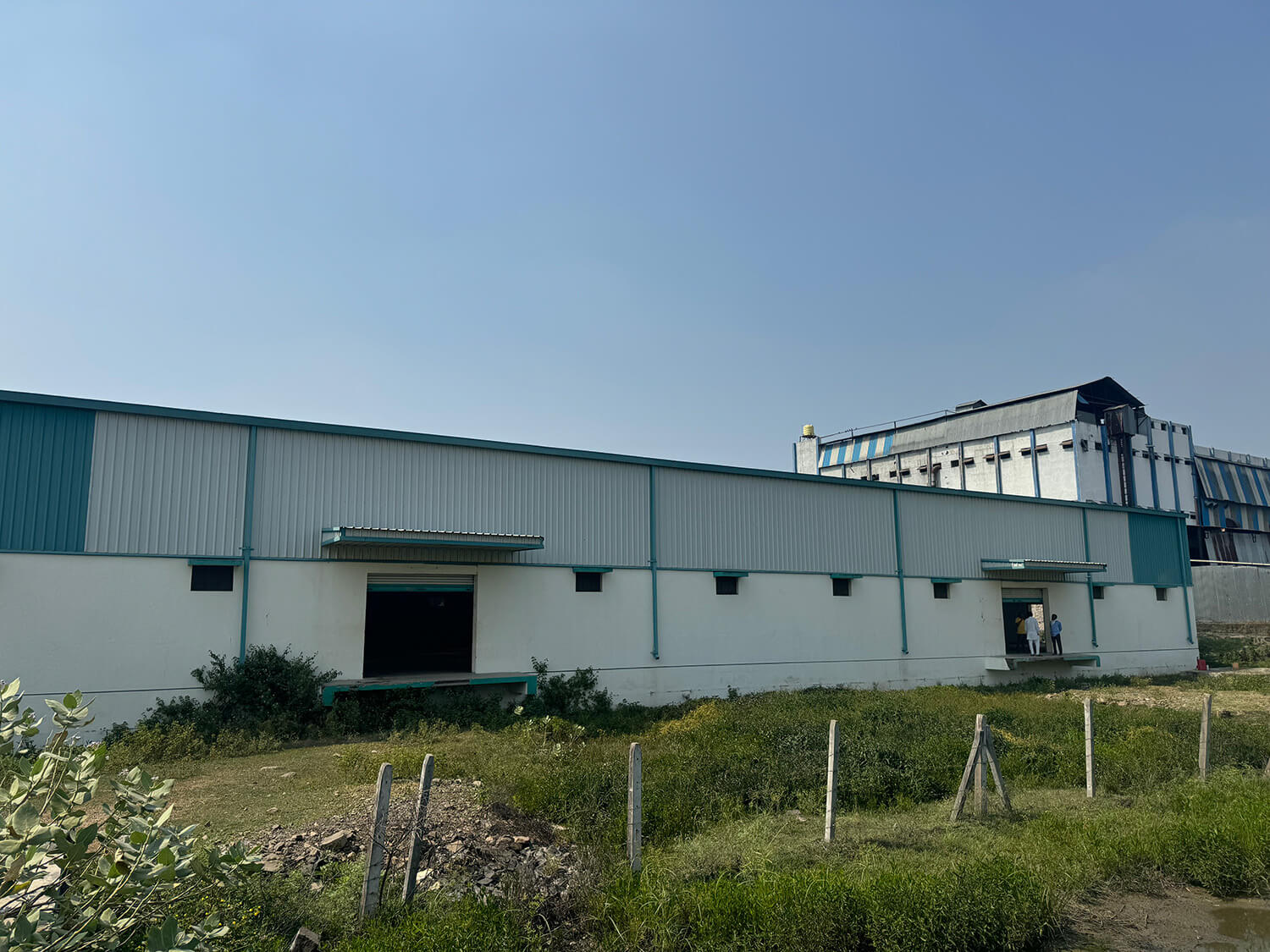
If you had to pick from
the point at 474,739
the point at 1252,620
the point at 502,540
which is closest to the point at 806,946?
the point at 474,739

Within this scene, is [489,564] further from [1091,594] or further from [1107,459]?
[1107,459]

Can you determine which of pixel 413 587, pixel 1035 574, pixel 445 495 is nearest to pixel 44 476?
pixel 413 587

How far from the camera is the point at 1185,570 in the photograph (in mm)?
30406

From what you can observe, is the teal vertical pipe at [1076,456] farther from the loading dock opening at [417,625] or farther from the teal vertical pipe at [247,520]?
the teal vertical pipe at [247,520]

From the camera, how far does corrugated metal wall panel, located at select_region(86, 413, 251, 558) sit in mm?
14156

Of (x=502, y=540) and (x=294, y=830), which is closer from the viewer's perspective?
(x=294, y=830)

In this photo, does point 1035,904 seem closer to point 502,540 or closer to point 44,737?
point 502,540

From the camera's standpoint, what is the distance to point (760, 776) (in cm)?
1064

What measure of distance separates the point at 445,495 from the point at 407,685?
3884 mm

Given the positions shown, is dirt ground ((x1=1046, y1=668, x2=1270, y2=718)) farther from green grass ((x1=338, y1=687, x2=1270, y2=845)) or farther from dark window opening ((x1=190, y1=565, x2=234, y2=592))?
dark window opening ((x1=190, y1=565, x2=234, y2=592))

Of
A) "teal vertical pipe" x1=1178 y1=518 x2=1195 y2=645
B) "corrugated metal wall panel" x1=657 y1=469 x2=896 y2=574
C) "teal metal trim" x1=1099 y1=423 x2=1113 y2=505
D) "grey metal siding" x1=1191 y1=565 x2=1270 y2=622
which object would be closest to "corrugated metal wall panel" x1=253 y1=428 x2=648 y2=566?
"corrugated metal wall panel" x1=657 y1=469 x2=896 y2=574

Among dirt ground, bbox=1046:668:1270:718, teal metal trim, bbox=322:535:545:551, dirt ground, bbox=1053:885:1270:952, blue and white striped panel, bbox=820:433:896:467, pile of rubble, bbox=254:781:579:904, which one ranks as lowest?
dirt ground, bbox=1053:885:1270:952

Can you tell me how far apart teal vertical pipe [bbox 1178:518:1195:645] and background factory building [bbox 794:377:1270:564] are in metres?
4.37

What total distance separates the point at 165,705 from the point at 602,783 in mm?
8348
